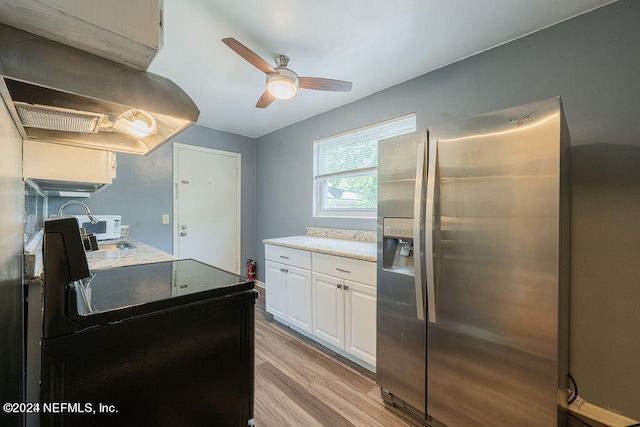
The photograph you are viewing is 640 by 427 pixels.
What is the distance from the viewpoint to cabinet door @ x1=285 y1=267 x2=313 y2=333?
246cm

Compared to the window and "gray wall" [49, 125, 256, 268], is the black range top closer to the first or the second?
the window

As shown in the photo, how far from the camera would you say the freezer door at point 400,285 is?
1566mm

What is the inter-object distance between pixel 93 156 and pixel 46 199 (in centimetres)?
143

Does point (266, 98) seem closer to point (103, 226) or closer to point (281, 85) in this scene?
point (281, 85)

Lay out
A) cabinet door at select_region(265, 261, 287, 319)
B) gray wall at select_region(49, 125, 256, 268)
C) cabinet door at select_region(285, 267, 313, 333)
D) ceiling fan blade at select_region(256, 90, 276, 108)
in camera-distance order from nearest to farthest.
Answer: ceiling fan blade at select_region(256, 90, 276, 108) < cabinet door at select_region(285, 267, 313, 333) < cabinet door at select_region(265, 261, 287, 319) < gray wall at select_region(49, 125, 256, 268)

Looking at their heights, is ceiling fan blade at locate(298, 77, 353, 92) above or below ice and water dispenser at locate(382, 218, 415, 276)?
above

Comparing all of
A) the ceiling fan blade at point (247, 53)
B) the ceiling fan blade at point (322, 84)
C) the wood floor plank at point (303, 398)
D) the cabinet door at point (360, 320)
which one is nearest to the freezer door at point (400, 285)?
the cabinet door at point (360, 320)

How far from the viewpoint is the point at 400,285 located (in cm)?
165

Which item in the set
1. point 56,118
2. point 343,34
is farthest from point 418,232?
point 56,118

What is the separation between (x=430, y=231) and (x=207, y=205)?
10.6 feet

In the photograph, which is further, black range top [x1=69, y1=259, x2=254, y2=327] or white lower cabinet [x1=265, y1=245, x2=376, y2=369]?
white lower cabinet [x1=265, y1=245, x2=376, y2=369]

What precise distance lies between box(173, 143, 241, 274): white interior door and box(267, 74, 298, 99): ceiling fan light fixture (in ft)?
6.80

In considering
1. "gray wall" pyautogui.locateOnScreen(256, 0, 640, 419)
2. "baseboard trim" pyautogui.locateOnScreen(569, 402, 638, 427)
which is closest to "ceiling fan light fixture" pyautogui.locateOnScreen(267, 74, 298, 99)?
"gray wall" pyautogui.locateOnScreen(256, 0, 640, 419)

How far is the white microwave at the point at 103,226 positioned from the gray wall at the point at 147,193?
0.81 feet
